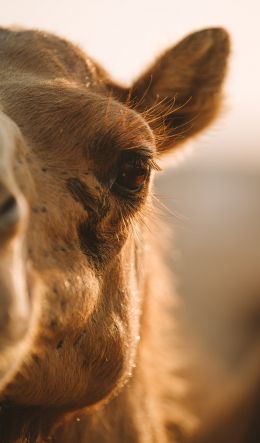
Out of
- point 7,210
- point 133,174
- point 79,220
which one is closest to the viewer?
point 7,210

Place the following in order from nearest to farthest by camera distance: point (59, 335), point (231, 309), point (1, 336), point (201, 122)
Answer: point (1, 336) → point (59, 335) → point (201, 122) → point (231, 309)

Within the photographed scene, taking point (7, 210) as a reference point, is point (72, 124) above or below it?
below

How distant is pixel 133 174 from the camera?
3385 mm

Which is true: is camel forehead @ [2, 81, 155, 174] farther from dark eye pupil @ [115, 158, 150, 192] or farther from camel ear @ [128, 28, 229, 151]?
camel ear @ [128, 28, 229, 151]

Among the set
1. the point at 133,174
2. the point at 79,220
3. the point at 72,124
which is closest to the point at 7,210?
the point at 79,220

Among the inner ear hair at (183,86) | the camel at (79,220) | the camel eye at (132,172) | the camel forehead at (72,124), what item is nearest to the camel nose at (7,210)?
the camel at (79,220)

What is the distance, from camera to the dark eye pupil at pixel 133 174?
11.0 ft

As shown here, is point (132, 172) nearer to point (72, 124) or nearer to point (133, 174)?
point (133, 174)

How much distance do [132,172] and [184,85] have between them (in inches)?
47.0

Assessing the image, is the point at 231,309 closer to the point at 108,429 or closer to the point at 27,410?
the point at 108,429

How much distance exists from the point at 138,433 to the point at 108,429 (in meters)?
0.25

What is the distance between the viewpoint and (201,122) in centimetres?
446

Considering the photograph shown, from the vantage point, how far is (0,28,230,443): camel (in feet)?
8.50

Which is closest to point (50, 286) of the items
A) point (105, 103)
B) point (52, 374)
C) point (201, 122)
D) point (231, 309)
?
point (52, 374)
